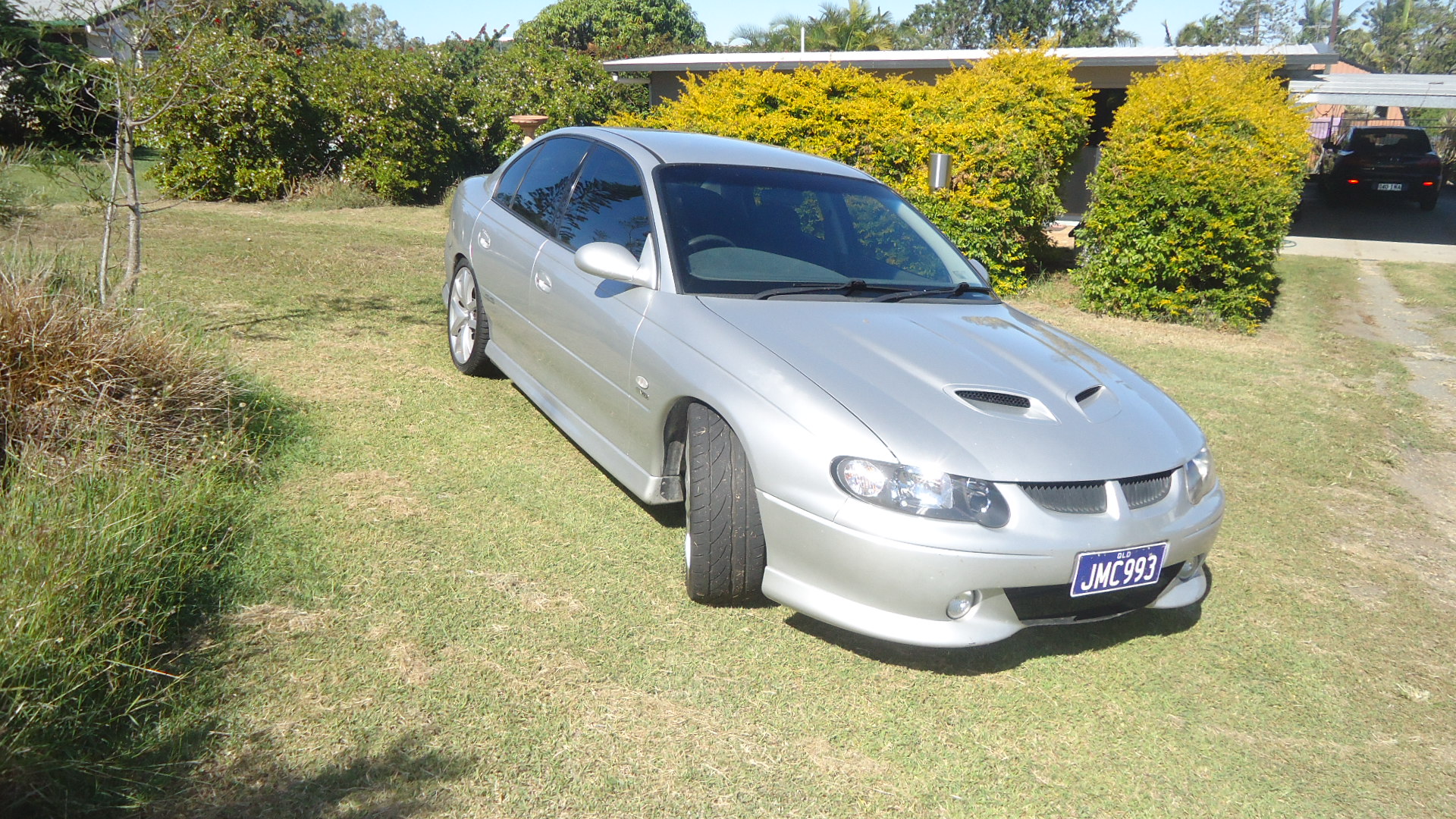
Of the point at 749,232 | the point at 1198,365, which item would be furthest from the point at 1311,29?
the point at 749,232

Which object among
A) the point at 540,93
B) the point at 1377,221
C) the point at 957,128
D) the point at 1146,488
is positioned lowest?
the point at 1377,221

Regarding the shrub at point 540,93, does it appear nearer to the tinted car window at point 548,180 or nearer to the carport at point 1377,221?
the carport at point 1377,221

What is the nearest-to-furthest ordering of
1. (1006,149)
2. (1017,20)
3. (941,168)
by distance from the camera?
(941,168), (1006,149), (1017,20)

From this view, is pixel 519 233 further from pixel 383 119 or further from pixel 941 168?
pixel 383 119

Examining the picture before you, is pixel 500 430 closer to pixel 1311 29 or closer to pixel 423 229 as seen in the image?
pixel 423 229

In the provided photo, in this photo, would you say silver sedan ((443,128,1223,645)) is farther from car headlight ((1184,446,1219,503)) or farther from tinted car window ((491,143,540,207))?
tinted car window ((491,143,540,207))

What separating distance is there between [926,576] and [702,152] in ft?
8.46

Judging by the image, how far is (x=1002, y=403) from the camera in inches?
134

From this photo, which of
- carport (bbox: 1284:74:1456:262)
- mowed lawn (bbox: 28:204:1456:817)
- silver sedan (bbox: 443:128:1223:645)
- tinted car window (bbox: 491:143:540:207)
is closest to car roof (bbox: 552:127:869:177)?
silver sedan (bbox: 443:128:1223:645)

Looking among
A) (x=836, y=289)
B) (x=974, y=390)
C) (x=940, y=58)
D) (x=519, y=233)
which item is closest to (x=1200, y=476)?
(x=974, y=390)

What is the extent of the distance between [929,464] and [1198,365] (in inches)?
225

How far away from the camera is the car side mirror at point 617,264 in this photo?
400cm

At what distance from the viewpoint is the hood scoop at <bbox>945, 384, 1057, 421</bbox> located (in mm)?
3334

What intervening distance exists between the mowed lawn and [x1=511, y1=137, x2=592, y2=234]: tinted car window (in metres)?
1.12
